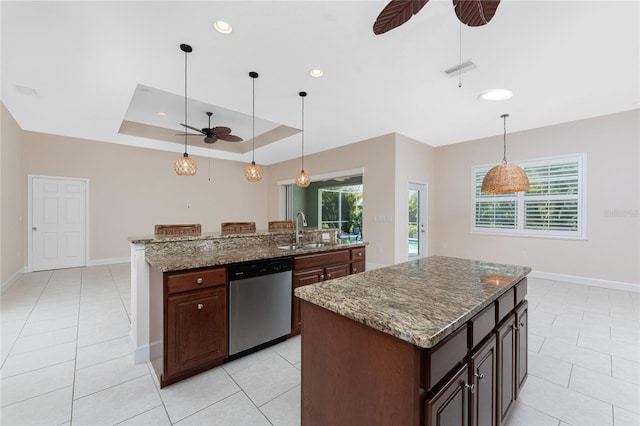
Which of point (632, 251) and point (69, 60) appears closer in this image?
point (69, 60)

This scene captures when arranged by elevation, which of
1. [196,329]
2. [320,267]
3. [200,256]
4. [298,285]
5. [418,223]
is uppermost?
[418,223]

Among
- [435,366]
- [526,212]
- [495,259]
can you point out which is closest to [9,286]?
[435,366]

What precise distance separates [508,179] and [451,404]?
9.50ft

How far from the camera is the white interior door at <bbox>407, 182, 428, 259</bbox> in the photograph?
20.4 feet

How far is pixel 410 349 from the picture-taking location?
888 mm

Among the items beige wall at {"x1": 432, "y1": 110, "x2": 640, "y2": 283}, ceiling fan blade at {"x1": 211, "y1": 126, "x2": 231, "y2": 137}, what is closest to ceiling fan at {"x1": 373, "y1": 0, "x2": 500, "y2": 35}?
ceiling fan blade at {"x1": 211, "y1": 126, "x2": 231, "y2": 137}

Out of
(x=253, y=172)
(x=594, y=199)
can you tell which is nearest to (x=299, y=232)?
(x=253, y=172)

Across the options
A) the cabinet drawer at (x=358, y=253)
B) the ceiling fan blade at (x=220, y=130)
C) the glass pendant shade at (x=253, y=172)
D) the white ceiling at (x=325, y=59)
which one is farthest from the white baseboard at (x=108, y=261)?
the cabinet drawer at (x=358, y=253)

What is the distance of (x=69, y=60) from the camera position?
9.53 feet

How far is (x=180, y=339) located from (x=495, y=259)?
5.95 m

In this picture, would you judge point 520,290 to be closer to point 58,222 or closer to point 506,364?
point 506,364

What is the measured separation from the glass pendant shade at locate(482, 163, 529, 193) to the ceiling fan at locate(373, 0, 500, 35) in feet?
6.33

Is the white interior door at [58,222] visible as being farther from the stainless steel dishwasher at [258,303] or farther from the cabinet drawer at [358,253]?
the cabinet drawer at [358,253]

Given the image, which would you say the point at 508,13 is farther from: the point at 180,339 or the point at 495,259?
the point at 495,259
